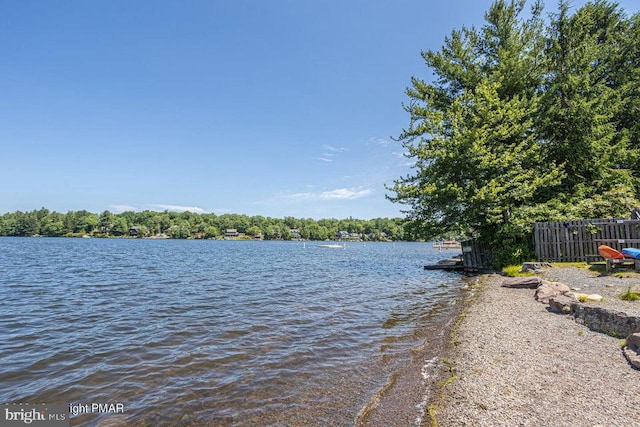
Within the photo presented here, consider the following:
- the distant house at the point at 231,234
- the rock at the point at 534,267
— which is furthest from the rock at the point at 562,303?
the distant house at the point at 231,234

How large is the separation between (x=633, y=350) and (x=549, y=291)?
223 inches

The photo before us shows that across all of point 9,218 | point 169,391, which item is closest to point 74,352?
point 169,391

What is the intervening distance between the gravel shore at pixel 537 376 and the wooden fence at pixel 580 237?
914cm

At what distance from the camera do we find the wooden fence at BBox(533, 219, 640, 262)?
16.2 metres

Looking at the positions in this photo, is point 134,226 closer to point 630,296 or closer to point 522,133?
point 522,133

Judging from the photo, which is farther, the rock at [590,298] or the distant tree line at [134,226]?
the distant tree line at [134,226]

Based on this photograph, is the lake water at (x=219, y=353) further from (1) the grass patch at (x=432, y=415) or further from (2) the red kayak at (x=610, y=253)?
(2) the red kayak at (x=610, y=253)

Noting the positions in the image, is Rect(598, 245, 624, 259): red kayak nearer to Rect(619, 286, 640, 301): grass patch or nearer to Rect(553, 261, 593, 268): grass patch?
Rect(553, 261, 593, 268): grass patch

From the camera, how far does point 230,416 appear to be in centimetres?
552

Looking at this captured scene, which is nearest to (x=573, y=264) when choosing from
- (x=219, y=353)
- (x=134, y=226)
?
(x=219, y=353)

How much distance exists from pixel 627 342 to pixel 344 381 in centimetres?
547

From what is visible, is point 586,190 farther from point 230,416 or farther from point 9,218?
point 9,218

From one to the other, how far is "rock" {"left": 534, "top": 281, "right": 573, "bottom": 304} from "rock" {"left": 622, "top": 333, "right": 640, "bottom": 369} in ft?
15.6

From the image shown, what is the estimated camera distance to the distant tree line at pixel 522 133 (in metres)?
21.0
